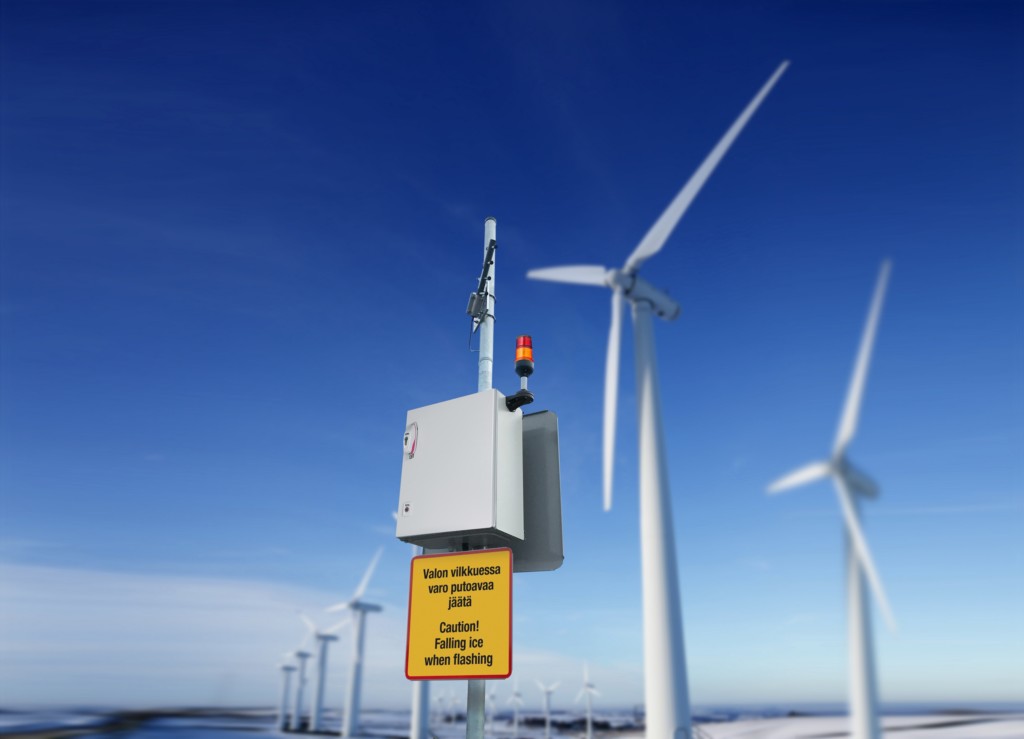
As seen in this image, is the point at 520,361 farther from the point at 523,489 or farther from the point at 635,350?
the point at 635,350

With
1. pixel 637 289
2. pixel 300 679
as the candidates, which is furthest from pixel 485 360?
pixel 300 679

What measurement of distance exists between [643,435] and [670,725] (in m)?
10.2

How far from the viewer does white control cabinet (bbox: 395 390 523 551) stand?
6.62 metres

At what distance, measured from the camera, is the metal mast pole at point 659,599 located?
2088cm

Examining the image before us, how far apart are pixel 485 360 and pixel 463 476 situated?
1.70 m

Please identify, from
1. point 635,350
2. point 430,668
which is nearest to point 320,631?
point 635,350

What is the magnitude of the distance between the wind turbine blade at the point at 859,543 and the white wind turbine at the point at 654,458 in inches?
312

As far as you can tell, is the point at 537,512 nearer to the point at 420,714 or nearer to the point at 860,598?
the point at 860,598

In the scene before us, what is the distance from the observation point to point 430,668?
21.1 ft

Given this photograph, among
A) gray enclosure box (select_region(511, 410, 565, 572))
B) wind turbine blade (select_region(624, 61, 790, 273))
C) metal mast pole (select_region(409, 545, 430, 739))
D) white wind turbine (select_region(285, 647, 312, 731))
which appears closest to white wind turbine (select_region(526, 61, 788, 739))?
wind turbine blade (select_region(624, 61, 790, 273))

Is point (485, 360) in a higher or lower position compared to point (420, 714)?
higher

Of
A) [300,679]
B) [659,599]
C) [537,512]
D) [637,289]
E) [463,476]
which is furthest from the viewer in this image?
[300,679]

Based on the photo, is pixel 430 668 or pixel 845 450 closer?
pixel 430 668

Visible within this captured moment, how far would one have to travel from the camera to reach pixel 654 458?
2388cm
